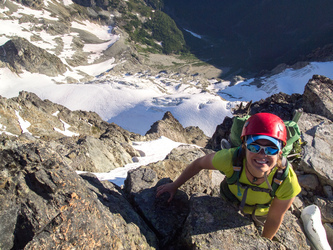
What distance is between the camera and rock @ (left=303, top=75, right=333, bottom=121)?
1449 cm

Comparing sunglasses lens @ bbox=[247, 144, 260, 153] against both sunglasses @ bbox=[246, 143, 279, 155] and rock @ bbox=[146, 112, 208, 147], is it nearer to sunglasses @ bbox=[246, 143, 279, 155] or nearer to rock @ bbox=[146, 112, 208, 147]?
sunglasses @ bbox=[246, 143, 279, 155]

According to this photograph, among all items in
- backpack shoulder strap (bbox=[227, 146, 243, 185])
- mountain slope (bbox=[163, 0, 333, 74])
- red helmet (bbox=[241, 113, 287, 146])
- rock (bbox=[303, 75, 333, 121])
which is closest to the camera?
red helmet (bbox=[241, 113, 287, 146])

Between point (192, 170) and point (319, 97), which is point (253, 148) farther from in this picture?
point (319, 97)

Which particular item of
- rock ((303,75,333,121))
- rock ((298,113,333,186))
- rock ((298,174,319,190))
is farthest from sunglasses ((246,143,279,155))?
rock ((303,75,333,121))

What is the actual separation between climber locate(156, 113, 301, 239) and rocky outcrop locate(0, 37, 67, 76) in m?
81.0

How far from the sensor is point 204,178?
5.36 m

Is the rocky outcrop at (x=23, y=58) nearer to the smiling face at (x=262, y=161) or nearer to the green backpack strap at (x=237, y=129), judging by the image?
the green backpack strap at (x=237, y=129)

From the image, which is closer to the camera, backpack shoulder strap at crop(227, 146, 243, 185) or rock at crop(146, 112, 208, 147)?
backpack shoulder strap at crop(227, 146, 243, 185)

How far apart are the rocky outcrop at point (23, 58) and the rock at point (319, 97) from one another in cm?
7627

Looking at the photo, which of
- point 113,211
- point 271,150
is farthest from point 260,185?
point 113,211

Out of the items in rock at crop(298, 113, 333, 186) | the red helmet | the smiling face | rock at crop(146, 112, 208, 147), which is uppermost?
the red helmet

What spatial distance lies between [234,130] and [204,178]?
62.5 inches

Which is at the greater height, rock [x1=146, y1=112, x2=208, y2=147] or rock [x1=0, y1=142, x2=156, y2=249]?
rock [x1=0, y1=142, x2=156, y2=249]

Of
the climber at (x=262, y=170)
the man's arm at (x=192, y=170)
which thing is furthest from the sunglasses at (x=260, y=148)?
the man's arm at (x=192, y=170)
